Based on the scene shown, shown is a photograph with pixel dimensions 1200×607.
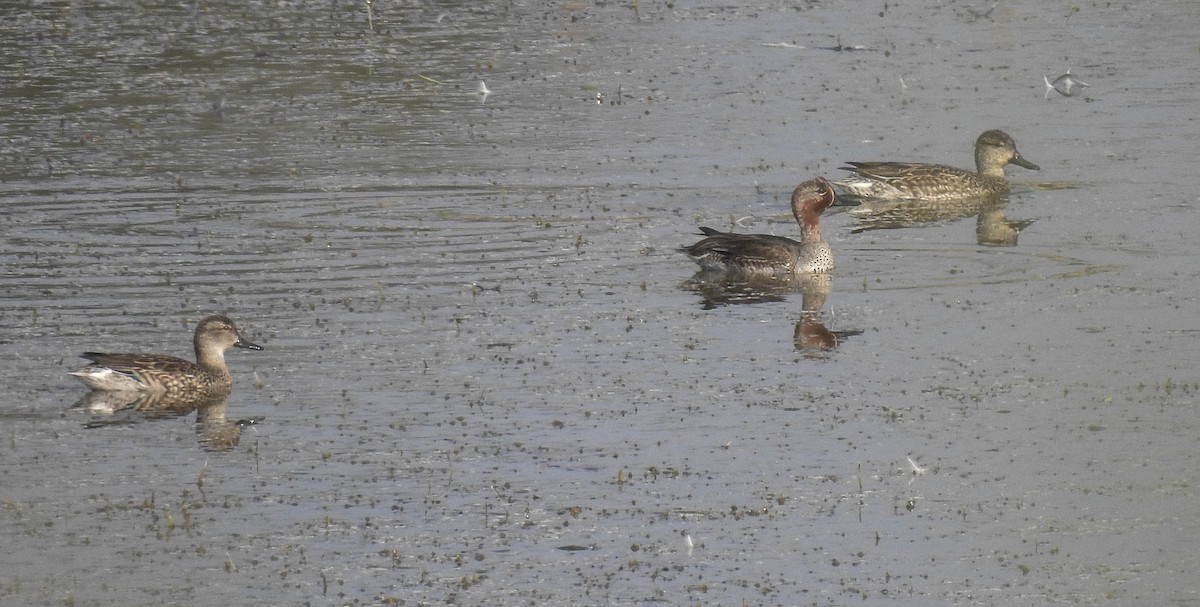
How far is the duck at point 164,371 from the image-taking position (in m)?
13.6

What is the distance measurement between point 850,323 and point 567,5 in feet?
56.7

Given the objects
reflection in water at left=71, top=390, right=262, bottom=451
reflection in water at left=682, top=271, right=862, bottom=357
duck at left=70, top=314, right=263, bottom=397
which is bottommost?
reflection in water at left=71, top=390, right=262, bottom=451

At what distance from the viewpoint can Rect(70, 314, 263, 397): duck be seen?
44.7ft

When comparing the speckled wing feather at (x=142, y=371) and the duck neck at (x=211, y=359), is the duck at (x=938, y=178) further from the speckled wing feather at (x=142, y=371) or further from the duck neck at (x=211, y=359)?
the speckled wing feather at (x=142, y=371)

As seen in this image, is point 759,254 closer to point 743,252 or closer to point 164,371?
point 743,252

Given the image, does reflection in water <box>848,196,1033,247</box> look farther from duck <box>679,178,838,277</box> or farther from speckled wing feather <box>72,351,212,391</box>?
speckled wing feather <box>72,351,212,391</box>

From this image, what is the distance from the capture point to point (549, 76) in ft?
88.3

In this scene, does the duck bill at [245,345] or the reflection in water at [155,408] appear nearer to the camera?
the reflection in water at [155,408]

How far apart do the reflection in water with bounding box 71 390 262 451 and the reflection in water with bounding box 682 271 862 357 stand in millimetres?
4731

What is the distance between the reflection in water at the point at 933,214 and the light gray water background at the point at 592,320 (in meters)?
0.33

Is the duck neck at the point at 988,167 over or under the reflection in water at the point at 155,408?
over

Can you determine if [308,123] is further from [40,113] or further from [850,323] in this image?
[850,323]

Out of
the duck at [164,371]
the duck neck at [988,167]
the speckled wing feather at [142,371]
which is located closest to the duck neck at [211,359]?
the duck at [164,371]

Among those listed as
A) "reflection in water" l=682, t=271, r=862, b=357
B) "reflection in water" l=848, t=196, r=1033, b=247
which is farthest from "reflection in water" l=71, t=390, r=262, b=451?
"reflection in water" l=848, t=196, r=1033, b=247
